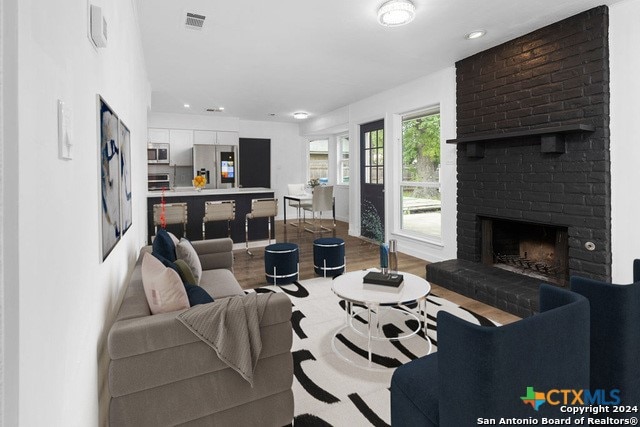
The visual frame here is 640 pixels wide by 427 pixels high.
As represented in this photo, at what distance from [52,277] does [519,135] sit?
3.97 m

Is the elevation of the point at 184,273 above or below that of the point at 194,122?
below

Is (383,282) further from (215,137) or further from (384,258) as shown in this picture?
(215,137)

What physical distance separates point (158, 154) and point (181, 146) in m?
0.57

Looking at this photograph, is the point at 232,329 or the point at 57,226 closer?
the point at 57,226

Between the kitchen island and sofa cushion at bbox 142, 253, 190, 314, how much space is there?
4.14 meters

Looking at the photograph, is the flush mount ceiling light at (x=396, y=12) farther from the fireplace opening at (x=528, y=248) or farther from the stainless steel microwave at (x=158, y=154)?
the stainless steel microwave at (x=158, y=154)

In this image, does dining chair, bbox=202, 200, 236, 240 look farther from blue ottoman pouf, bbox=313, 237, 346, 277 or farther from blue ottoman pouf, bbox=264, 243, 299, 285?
blue ottoman pouf, bbox=313, 237, 346, 277

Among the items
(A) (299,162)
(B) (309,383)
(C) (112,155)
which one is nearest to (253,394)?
(B) (309,383)

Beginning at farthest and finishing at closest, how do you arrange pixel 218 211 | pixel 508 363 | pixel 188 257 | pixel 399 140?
pixel 399 140 < pixel 218 211 < pixel 188 257 < pixel 508 363

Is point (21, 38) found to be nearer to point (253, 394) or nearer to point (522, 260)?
point (253, 394)

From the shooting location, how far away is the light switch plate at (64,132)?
980 mm

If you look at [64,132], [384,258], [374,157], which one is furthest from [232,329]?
[374,157]

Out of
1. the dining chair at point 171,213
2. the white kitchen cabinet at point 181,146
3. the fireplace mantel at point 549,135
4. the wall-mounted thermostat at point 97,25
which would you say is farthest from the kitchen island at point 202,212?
the wall-mounted thermostat at point 97,25

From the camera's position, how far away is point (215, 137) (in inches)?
345
